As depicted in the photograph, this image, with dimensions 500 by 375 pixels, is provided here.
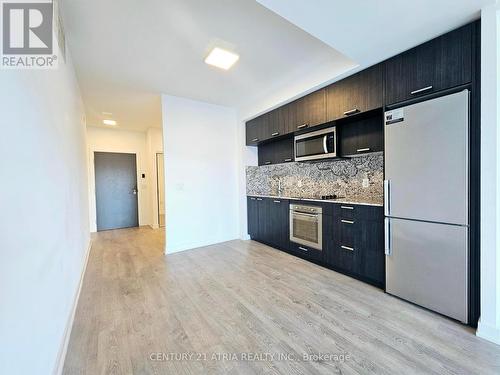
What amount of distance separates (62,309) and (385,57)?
362 centimetres

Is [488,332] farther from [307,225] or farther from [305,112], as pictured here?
[305,112]

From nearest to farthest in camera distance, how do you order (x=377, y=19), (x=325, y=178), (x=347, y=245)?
(x=377, y=19)
(x=347, y=245)
(x=325, y=178)

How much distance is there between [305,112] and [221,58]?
1351mm

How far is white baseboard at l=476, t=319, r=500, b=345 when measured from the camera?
5.32ft

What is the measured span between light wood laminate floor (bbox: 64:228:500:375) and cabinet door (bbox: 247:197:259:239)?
4.43 ft

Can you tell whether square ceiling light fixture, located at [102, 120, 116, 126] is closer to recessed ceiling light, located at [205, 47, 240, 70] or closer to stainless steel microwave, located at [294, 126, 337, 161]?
recessed ceiling light, located at [205, 47, 240, 70]

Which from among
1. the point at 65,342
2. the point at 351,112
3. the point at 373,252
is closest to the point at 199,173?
the point at 351,112

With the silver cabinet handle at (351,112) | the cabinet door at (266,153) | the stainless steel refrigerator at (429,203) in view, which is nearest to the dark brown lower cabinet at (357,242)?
the stainless steel refrigerator at (429,203)

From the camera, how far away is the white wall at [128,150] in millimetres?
5766

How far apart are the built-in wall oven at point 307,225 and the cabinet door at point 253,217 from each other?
0.94 metres

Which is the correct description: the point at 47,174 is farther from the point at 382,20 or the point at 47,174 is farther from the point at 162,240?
the point at 162,240

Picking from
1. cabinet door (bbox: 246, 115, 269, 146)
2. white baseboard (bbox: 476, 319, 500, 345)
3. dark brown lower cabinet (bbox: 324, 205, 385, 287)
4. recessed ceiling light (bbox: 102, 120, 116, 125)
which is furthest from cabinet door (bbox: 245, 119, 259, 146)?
white baseboard (bbox: 476, 319, 500, 345)

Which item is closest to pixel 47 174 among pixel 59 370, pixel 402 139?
pixel 59 370

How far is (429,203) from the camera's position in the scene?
2.00 m
